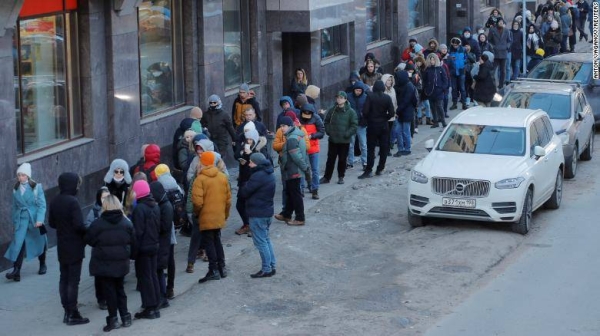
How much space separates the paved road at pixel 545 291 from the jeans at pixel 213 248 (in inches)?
112

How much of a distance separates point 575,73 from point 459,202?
10.7m

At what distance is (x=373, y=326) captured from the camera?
12.4m

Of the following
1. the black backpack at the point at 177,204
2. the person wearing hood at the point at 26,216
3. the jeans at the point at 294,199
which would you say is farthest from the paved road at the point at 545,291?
the person wearing hood at the point at 26,216

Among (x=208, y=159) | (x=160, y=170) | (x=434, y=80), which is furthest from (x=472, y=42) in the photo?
(x=160, y=170)

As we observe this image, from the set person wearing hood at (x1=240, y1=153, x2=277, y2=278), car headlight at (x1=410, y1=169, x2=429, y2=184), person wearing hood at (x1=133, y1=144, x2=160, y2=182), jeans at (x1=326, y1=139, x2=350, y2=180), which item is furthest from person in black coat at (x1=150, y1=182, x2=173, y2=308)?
jeans at (x1=326, y1=139, x2=350, y2=180)

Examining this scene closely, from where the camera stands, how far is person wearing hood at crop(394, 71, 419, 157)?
72.5 ft

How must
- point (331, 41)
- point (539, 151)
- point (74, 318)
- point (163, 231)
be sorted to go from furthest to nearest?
point (331, 41) < point (539, 151) < point (163, 231) < point (74, 318)

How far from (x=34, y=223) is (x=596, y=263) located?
6802 mm

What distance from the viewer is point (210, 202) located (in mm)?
13820

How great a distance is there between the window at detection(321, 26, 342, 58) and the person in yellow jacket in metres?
12.5

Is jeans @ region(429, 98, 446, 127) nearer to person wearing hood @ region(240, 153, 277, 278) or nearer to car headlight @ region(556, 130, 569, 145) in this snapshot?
car headlight @ region(556, 130, 569, 145)

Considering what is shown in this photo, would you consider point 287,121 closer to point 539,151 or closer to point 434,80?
point 539,151

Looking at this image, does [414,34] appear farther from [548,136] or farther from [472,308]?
[472,308]

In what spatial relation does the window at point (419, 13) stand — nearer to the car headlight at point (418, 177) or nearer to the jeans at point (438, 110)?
the jeans at point (438, 110)
